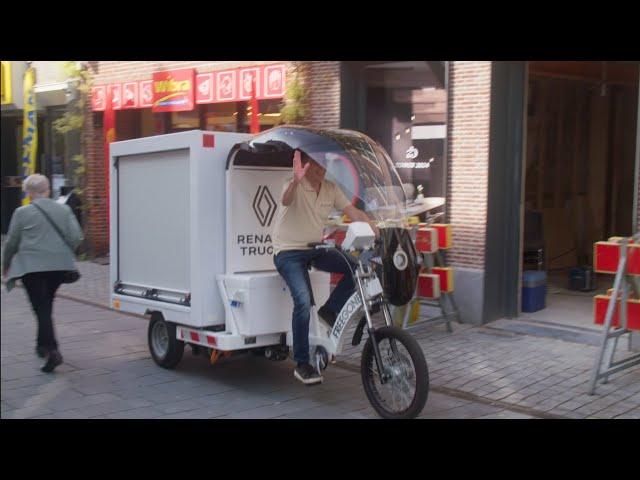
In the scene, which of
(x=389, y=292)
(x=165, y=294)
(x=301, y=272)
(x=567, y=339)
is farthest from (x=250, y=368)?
(x=567, y=339)

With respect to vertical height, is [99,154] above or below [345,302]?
above

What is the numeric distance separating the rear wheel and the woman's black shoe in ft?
2.85

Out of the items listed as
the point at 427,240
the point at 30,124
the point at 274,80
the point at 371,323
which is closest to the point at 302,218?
the point at 371,323

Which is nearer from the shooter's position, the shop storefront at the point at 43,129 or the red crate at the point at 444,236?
the red crate at the point at 444,236

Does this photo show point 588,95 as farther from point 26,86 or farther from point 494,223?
point 26,86

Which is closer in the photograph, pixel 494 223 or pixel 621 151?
pixel 494 223

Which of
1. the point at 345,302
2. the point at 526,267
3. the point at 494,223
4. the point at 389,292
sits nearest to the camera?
the point at 389,292

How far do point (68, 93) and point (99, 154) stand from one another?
1586mm

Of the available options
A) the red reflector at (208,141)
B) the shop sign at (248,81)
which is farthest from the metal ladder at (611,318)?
the shop sign at (248,81)

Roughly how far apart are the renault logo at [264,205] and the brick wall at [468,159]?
3.23 meters

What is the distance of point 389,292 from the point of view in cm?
534

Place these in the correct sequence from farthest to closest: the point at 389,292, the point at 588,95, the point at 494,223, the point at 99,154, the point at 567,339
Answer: the point at 99,154
the point at 588,95
the point at 494,223
the point at 567,339
the point at 389,292

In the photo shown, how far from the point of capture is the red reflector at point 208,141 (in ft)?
19.8

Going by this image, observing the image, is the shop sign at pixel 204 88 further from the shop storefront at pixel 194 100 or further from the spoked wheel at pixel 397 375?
the spoked wheel at pixel 397 375
